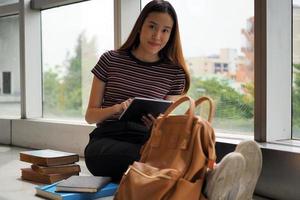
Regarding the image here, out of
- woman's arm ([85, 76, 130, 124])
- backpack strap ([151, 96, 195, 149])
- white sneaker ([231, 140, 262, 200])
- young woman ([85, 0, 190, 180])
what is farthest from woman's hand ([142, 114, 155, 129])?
white sneaker ([231, 140, 262, 200])

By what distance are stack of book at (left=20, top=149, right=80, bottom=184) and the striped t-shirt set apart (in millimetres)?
383

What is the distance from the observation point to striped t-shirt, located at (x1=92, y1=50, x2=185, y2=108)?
1.98 metres

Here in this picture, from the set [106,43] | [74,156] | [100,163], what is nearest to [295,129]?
[100,163]

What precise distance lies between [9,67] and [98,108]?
6.57 ft

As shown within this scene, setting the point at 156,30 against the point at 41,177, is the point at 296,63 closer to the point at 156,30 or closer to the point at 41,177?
the point at 156,30

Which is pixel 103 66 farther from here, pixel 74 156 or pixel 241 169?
pixel 241 169

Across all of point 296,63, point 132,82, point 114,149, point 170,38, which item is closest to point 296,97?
point 296,63

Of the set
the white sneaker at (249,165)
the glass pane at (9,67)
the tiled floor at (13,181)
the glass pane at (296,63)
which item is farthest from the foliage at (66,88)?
the white sneaker at (249,165)

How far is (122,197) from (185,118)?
13.8 inches

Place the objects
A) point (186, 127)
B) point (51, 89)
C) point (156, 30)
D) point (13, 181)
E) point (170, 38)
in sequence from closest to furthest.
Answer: point (186, 127), point (156, 30), point (170, 38), point (13, 181), point (51, 89)

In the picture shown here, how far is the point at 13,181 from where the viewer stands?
2.18 m

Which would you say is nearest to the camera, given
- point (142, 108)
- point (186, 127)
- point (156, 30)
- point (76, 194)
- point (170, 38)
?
point (186, 127)

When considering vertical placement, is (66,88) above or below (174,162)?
above

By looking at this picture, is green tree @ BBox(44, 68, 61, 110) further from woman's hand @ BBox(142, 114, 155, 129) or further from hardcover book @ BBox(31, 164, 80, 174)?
woman's hand @ BBox(142, 114, 155, 129)
